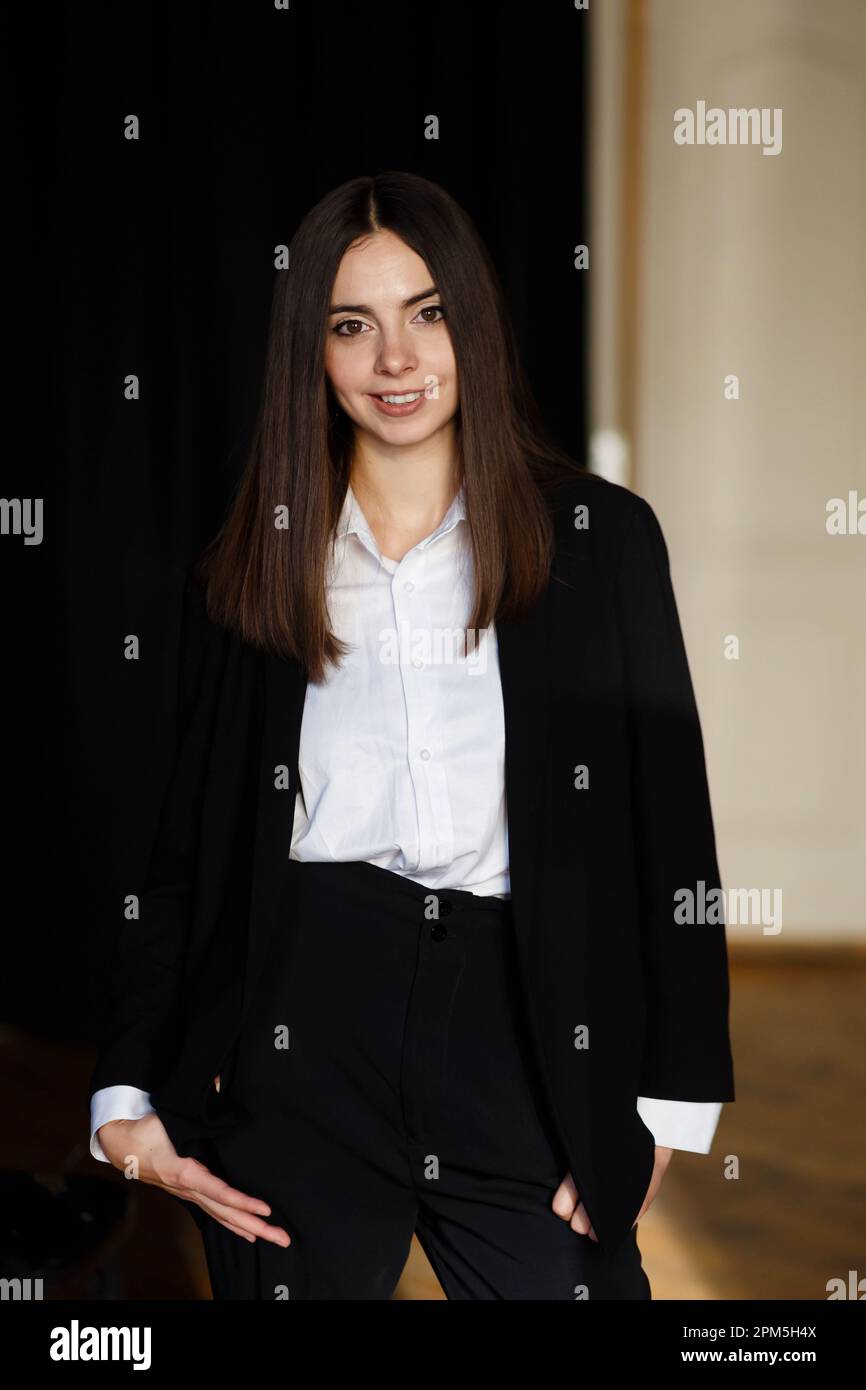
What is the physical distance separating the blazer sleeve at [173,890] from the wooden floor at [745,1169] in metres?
0.79

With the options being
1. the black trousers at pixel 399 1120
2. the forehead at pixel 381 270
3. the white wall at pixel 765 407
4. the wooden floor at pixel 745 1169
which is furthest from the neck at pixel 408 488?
the white wall at pixel 765 407

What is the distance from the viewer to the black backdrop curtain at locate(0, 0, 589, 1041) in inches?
131

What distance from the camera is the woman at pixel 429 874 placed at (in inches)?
44.4

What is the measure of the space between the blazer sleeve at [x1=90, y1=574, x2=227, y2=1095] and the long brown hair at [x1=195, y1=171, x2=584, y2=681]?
0.15 ft

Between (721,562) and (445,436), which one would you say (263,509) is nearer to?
(445,436)

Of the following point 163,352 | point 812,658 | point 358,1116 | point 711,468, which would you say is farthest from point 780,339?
point 358,1116

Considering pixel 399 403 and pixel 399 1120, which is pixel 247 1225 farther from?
pixel 399 403

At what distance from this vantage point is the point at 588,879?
3.77 feet

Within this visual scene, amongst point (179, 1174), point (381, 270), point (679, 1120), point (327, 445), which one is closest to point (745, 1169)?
point (679, 1120)

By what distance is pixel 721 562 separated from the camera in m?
4.27

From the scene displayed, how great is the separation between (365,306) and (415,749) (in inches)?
14.6

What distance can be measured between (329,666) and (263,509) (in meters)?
0.15

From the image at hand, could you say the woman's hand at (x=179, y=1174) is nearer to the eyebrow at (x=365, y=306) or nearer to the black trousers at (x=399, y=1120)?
the black trousers at (x=399, y=1120)
